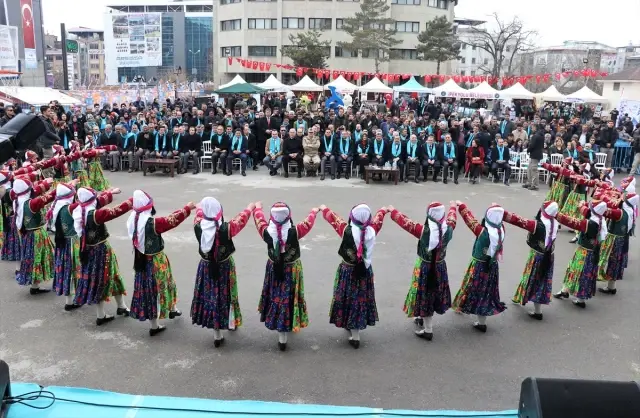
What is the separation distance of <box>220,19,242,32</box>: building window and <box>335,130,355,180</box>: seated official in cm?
3746

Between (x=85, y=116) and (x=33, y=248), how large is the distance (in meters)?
10.8

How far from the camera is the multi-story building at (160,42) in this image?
7038 cm

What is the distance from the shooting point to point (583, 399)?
259 centimetres

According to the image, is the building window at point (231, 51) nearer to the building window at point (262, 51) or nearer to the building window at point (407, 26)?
the building window at point (262, 51)

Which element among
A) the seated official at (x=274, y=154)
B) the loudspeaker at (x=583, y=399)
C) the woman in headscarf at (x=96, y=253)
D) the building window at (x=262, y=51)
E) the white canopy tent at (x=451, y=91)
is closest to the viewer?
the loudspeaker at (x=583, y=399)

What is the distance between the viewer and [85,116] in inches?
638

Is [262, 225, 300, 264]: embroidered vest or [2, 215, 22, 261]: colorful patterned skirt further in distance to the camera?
[2, 215, 22, 261]: colorful patterned skirt

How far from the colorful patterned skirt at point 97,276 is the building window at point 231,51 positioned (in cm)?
4485

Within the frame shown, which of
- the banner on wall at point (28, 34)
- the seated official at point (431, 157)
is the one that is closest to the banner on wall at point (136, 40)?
the banner on wall at point (28, 34)

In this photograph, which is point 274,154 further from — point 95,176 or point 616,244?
point 616,244

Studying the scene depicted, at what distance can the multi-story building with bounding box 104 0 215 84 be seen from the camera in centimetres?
7038

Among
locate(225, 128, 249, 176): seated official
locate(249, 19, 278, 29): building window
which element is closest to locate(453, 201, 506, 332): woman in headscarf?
locate(225, 128, 249, 176): seated official

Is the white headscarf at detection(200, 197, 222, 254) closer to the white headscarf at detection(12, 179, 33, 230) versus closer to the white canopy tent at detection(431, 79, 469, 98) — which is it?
the white headscarf at detection(12, 179, 33, 230)

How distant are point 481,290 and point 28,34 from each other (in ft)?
130
